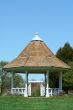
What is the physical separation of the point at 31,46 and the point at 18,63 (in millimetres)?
3366

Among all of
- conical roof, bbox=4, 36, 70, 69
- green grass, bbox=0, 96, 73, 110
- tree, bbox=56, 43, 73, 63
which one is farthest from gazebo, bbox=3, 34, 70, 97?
tree, bbox=56, 43, 73, 63

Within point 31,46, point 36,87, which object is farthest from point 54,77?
point 31,46

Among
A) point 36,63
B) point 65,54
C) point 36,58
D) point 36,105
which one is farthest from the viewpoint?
point 65,54

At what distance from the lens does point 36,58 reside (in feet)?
157

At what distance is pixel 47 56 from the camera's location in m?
48.7

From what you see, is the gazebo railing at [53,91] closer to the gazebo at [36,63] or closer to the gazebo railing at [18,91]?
the gazebo at [36,63]

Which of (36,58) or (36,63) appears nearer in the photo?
(36,63)

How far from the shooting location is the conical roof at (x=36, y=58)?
1833 inches

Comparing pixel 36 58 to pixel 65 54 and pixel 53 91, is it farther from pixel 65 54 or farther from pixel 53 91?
pixel 65 54

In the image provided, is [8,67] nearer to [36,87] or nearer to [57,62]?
[57,62]

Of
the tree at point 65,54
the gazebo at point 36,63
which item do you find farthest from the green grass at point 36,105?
the tree at point 65,54

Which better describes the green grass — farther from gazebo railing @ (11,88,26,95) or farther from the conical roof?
gazebo railing @ (11,88,26,95)

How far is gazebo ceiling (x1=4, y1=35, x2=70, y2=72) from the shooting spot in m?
46.3

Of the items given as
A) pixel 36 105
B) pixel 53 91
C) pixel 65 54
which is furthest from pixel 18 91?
pixel 36 105
